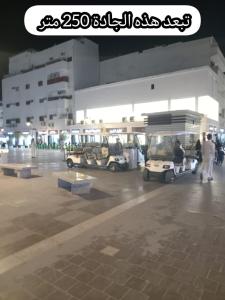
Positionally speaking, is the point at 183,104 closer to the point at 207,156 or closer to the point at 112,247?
the point at 207,156

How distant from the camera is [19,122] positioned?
48281 mm

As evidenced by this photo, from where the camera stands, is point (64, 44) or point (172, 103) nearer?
point (172, 103)

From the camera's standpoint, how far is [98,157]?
1322 cm

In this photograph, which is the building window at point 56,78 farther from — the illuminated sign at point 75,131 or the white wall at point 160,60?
the illuminated sign at point 75,131

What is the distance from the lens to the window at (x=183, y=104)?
26.8 m

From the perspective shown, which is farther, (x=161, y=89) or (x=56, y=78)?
(x=56, y=78)

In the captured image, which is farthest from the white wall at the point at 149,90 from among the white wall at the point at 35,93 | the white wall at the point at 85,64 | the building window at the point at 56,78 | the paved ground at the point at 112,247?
the paved ground at the point at 112,247

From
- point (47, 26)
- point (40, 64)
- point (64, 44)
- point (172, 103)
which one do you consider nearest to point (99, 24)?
point (47, 26)

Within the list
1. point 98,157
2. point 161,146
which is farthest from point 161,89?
point 161,146

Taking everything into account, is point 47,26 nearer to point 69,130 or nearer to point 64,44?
point 69,130

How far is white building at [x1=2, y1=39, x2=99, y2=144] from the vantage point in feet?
130

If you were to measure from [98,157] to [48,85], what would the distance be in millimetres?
32918

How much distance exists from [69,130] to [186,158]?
2923 centimetres

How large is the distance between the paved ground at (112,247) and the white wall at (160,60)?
28.2 meters
